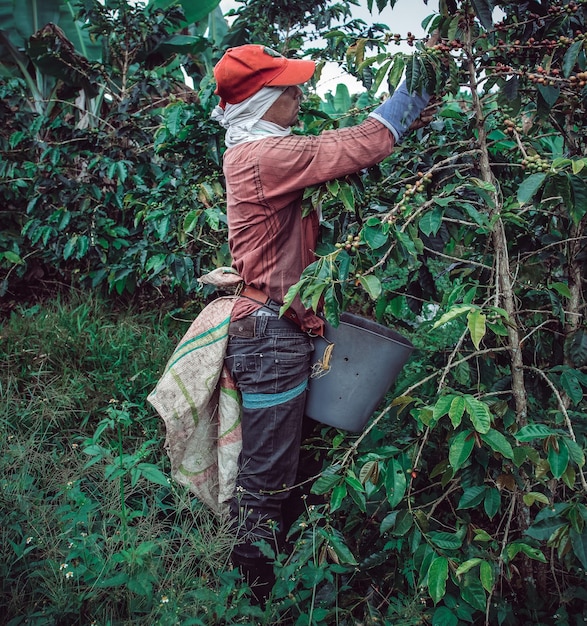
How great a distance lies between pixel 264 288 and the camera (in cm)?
195

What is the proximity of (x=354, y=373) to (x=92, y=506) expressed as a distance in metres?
0.91

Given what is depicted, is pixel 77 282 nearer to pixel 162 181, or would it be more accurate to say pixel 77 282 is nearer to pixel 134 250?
pixel 134 250

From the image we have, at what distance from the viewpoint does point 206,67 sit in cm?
610

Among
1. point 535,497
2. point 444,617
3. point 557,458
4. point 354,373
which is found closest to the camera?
point 557,458

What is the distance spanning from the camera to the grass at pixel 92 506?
1.61 m

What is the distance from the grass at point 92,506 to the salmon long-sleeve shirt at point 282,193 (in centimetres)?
68

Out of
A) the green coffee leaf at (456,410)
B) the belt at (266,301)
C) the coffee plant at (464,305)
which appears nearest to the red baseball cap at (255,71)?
the coffee plant at (464,305)

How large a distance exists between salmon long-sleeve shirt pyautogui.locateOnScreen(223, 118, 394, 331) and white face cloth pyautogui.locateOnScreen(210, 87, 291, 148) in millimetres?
51

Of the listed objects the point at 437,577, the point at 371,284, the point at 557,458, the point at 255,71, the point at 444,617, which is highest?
the point at 255,71

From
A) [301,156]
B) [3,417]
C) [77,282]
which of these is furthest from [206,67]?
[301,156]

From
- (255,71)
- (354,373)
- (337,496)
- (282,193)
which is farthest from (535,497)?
(255,71)

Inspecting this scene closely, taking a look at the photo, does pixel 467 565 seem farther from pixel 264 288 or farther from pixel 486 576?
pixel 264 288

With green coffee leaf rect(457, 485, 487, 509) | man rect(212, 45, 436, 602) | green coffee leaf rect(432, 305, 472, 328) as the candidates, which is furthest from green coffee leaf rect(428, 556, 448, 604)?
green coffee leaf rect(432, 305, 472, 328)

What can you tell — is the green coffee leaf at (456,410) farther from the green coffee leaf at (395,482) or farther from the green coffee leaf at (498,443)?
the green coffee leaf at (395,482)
